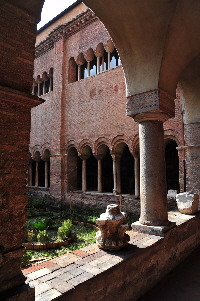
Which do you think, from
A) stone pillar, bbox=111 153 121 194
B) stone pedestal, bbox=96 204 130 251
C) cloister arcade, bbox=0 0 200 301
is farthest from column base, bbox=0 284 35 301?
stone pillar, bbox=111 153 121 194

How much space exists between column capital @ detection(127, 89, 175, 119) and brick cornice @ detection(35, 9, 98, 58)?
8.16 meters

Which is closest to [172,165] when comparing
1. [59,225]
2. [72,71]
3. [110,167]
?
[110,167]

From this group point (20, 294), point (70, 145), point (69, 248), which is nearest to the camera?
point (20, 294)

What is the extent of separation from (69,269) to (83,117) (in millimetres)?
8959

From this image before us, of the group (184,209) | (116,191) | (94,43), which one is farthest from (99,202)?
(94,43)

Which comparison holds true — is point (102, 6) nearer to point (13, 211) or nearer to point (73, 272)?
point (13, 211)

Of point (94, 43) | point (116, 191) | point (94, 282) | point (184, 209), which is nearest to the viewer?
point (94, 282)

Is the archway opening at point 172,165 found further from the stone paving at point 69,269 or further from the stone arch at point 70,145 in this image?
the stone paving at point 69,269

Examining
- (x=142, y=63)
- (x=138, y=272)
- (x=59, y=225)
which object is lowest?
(x=59, y=225)

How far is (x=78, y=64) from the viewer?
1122cm

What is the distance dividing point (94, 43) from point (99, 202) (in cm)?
736

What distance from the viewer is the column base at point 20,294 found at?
5.06 feet

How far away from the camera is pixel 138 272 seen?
265 cm

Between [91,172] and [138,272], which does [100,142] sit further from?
[138,272]
